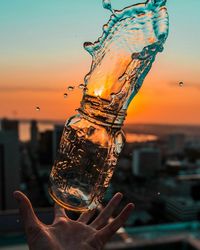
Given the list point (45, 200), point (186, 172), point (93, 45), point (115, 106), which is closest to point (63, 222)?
point (115, 106)

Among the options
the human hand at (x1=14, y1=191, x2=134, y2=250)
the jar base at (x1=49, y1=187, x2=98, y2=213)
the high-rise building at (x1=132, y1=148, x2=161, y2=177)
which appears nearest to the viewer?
the human hand at (x1=14, y1=191, x2=134, y2=250)

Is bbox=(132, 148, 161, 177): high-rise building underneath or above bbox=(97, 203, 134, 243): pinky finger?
underneath

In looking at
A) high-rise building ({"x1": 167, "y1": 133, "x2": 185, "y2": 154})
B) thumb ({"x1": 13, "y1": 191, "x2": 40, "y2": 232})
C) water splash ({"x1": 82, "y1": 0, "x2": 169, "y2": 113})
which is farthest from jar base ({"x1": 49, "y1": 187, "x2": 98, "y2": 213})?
high-rise building ({"x1": 167, "y1": 133, "x2": 185, "y2": 154})

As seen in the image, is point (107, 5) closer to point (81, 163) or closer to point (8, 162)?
point (81, 163)

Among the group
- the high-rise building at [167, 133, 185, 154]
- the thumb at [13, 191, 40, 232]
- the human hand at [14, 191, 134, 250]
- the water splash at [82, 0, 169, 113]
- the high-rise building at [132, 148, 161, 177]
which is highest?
the water splash at [82, 0, 169, 113]

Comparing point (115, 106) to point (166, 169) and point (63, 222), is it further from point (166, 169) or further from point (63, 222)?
point (166, 169)

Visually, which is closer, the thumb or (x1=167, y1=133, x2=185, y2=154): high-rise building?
the thumb

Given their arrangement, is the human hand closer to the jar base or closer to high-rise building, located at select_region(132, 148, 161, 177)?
the jar base

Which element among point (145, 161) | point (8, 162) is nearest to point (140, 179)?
point (145, 161)

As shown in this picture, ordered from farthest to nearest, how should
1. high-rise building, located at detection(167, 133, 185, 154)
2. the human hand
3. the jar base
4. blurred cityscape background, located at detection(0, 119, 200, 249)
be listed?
high-rise building, located at detection(167, 133, 185, 154) → blurred cityscape background, located at detection(0, 119, 200, 249) → the jar base → the human hand
